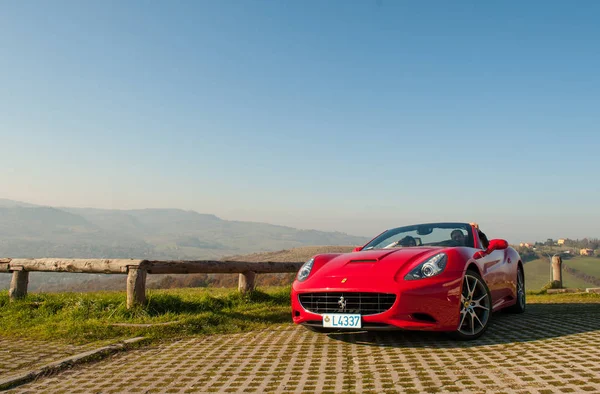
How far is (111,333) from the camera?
6.08 m

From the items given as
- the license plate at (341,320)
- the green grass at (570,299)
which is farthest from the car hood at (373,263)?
the green grass at (570,299)

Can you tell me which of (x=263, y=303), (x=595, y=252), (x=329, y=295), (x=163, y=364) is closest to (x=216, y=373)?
(x=163, y=364)

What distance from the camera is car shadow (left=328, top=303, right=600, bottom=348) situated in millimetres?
4984

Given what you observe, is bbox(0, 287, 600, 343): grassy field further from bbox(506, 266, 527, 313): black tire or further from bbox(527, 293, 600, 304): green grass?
bbox(527, 293, 600, 304): green grass

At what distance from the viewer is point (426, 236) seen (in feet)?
22.3

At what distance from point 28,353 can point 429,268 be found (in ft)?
14.2

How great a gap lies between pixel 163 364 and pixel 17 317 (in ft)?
13.4

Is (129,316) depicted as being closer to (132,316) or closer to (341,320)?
(132,316)

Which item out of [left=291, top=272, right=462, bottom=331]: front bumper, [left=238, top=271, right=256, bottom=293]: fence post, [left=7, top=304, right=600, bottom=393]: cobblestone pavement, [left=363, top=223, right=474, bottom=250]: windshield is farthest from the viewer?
[left=238, top=271, right=256, bottom=293]: fence post

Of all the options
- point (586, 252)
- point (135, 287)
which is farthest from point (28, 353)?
point (586, 252)

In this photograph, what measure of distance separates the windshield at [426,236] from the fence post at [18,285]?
5.95 metres

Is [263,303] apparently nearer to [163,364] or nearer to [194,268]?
[194,268]

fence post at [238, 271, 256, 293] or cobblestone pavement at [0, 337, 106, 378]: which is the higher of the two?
fence post at [238, 271, 256, 293]

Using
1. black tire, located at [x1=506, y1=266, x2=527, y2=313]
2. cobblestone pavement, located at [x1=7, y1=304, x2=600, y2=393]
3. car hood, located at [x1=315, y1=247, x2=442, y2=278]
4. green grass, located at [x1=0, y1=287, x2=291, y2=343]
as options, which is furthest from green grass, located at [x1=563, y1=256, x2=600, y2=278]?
cobblestone pavement, located at [x1=7, y1=304, x2=600, y2=393]
